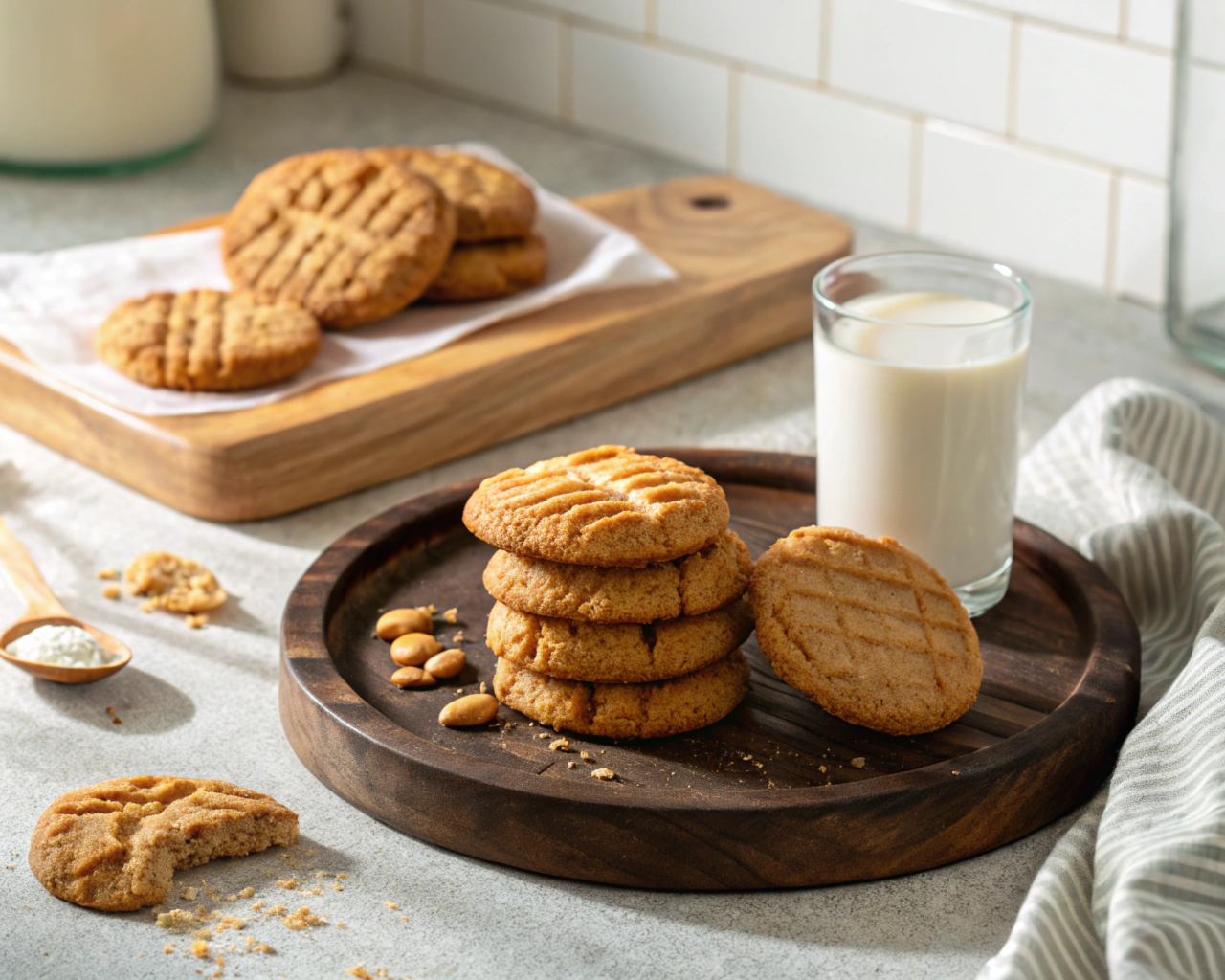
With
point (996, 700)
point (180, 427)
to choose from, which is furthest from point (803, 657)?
point (180, 427)

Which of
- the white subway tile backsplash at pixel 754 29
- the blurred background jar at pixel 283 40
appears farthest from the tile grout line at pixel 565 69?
the blurred background jar at pixel 283 40

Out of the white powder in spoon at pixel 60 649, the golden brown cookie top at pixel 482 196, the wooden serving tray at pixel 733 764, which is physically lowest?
the white powder in spoon at pixel 60 649

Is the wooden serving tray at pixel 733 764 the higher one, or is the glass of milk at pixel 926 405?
the glass of milk at pixel 926 405

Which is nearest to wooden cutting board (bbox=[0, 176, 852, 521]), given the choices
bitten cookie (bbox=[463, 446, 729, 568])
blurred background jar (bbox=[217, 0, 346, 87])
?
bitten cookie (bbox=[463, 446, 729, 568])

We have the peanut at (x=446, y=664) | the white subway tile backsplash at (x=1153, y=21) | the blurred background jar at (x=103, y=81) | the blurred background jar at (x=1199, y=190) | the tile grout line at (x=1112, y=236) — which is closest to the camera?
the peanut at (x=446, y=664)

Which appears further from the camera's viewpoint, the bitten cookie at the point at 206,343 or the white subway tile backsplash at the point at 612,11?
the white subway tile backsplash at the point at 612,11

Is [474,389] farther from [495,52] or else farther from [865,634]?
[495,52]

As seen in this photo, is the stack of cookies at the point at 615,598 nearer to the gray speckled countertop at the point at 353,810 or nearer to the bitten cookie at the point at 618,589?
the bitten cookie at the point at 618,589
